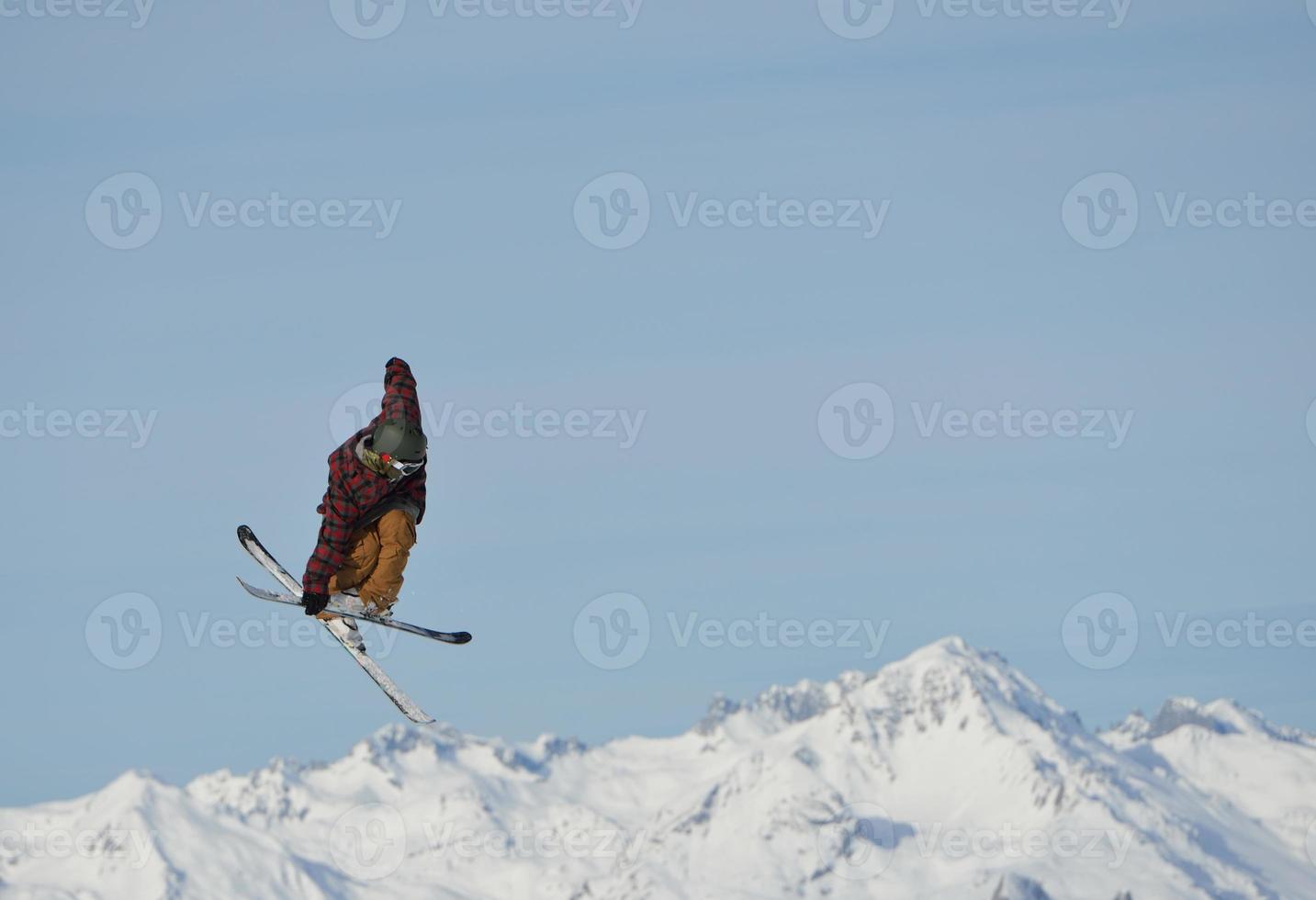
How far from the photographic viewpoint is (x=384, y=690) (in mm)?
23516

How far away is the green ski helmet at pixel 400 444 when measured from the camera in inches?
790

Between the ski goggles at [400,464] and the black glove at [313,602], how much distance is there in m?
1.82

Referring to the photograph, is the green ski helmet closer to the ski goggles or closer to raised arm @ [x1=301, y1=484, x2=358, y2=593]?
the ski goggles

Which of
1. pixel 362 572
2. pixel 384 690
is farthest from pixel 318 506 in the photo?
pixel 384 690

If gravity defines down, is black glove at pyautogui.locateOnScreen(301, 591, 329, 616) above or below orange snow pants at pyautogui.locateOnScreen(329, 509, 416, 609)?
below

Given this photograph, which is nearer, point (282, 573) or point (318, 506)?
point (318, 506)

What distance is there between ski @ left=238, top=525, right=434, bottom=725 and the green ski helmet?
229 centimetres

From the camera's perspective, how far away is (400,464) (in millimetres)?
20188

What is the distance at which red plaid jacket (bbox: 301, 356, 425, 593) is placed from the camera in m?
20.4

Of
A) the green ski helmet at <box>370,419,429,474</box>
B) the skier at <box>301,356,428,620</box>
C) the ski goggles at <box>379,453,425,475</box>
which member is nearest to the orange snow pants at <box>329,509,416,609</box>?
the skier at <box>301,356,428,620</box>

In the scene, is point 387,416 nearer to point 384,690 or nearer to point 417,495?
point 417,495

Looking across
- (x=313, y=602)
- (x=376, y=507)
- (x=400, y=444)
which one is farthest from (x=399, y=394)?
(x=313, y=602)

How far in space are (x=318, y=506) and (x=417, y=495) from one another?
0.97 m

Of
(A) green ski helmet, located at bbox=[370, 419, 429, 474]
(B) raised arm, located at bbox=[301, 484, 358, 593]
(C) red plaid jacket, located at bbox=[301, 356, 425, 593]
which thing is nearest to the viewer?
(A) green ski helmet, located at bbox=[370, 419, 429, 474]
